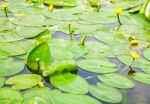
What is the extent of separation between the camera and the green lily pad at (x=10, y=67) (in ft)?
4.16

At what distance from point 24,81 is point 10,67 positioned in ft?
0.42

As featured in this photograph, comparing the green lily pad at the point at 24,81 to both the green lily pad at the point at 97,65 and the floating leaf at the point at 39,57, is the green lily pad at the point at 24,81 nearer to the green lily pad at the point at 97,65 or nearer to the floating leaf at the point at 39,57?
the floating leaf at the point at 39,57

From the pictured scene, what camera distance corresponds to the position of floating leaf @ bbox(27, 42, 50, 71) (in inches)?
51.7

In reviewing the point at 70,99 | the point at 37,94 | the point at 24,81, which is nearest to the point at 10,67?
the point at 24,81

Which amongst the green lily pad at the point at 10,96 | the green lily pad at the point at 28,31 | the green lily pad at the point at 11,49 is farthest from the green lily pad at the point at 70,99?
the green lily pad at the point at 28,31

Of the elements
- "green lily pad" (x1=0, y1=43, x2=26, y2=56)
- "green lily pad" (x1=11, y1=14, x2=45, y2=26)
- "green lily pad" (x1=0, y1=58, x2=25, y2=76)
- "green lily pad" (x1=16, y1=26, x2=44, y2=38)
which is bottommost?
"green lily pad" (x1=0, y1=58, x2=25, y2=76)

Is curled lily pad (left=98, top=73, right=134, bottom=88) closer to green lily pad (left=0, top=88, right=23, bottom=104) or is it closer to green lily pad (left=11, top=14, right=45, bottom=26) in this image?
green lily pad (left=0, top=88, right=23, bottom=104)

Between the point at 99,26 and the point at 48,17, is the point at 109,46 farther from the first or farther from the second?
the point at 48,17

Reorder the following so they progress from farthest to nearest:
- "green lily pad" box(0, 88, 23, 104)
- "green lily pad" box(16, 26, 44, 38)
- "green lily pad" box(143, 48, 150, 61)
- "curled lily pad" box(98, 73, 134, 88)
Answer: "green lily pad" box(16, 26, 44, 38) → "green lily pad" box(143, 48, 150, 61) → "curled lily pad" box(98, 73, 134, 88) → "green lily pad" box(0, 88, 23, 104)

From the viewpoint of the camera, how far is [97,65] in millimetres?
1354

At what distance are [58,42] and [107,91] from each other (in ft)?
1.57

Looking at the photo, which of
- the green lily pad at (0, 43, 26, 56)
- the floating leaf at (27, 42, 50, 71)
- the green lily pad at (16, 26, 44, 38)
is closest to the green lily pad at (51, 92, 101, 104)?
the floating leaf at (27, 42, 50, 71)

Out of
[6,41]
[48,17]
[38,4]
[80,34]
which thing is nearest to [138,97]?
[80,34]

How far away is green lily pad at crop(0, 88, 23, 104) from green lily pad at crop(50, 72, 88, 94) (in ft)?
0.54
